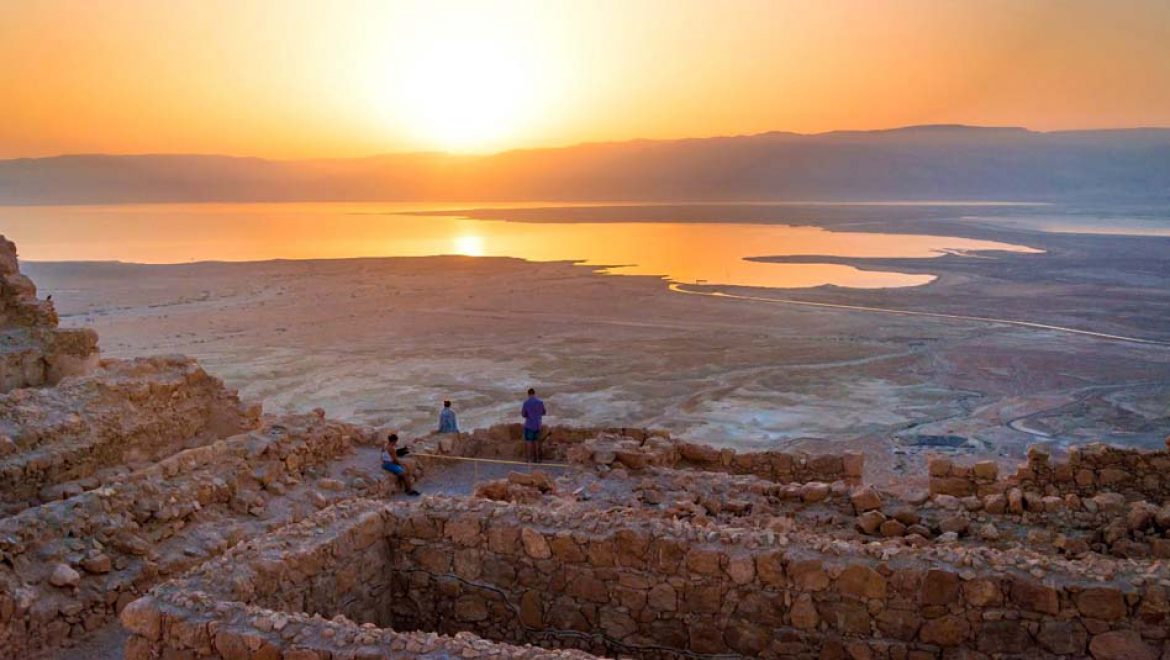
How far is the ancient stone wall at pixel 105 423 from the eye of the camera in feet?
31.0

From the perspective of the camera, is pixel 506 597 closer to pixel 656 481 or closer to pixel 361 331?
pixel 656 481

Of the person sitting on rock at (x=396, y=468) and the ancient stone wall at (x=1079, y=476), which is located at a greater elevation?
the ancient stone wall at (x=1079, y=476)

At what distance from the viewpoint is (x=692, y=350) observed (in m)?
26.2

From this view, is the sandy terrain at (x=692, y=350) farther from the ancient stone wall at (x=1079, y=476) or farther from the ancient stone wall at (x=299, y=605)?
the ancient stone wall at (x=299, y=605)

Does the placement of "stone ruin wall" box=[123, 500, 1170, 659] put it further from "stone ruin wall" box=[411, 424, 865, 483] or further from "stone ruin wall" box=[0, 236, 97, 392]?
"stone ruin wall" box=[0, 236, 97, 392]

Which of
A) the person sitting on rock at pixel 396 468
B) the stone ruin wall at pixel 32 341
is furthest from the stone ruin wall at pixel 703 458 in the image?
the stone ruin wall at pixel 32 341

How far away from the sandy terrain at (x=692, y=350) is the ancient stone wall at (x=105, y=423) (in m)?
6.12

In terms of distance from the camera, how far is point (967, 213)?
306ft

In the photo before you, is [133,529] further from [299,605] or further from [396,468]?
[396,468]

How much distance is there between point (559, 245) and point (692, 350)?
39534 mm

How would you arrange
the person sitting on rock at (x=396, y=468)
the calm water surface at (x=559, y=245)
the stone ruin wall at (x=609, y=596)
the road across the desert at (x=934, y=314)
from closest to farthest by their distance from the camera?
the stone ruin wall at (x=609, y=596) → the person sitting on rock at (x=396, y=468) → the road across the desert at (x=934, y=314) → the calm water surface at (x=559, y=245)

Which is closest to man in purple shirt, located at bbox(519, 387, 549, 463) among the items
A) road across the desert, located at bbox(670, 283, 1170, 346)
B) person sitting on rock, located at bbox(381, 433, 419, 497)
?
person sitting on rock, located at bbox(381, 433, 419, 497)

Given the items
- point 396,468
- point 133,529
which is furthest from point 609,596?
point 396,468

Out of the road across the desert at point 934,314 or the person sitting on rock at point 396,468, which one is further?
the road across the desert at point 934,314
